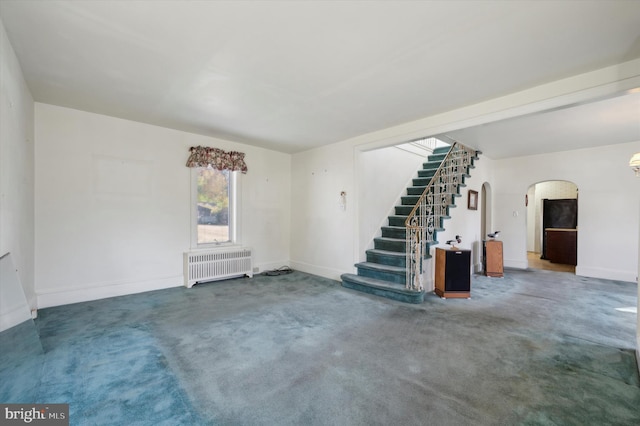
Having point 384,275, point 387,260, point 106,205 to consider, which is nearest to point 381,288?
point 384,275

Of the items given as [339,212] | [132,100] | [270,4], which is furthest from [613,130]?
[132,100]

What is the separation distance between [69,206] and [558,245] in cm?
1120

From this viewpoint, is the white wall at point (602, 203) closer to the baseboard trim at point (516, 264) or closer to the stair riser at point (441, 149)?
the baseboard trim at point (516, 264)

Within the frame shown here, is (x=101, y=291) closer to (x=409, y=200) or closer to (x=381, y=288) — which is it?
(x=381, y=288)

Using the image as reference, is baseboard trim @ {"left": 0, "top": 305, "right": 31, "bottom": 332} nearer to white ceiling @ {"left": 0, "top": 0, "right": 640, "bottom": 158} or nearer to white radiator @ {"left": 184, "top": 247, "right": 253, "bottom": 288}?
white ceiling @ {"left": 0, "top": 0, "right": 640, "bottom": 158}

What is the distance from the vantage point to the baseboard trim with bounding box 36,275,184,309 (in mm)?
3682

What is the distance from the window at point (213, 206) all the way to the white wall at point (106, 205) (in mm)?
235

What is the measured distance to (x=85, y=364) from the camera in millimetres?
2326

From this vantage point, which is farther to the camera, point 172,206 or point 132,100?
point 172,206

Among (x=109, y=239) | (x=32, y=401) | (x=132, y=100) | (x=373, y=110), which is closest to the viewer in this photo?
(x=32, y=401)

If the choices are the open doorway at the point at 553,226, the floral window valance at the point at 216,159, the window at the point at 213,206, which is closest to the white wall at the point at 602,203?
the open doorway at the point at 553,226

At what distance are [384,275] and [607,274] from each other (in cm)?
507

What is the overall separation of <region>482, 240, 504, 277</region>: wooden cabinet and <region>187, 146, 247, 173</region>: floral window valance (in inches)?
218

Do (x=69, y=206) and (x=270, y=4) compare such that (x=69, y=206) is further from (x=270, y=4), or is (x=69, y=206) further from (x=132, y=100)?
(x=270, y=4)
